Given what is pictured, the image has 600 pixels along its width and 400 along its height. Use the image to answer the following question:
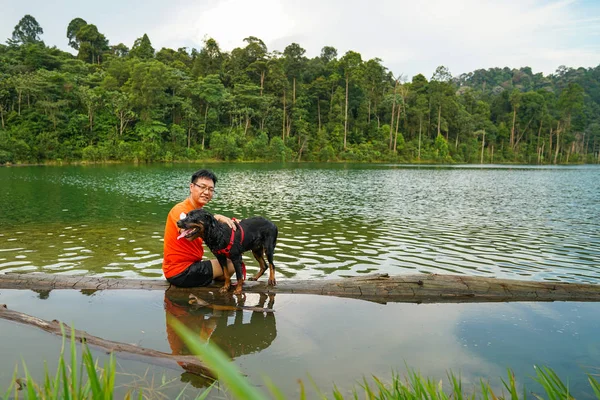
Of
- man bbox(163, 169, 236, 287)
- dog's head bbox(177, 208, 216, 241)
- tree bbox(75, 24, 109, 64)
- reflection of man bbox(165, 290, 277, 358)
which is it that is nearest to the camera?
reflection of man bbox(165, 290, 277, 358)

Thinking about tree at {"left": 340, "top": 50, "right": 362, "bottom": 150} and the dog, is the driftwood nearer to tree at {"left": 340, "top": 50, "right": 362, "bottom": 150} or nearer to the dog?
the dog

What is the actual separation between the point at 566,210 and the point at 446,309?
13649 mm

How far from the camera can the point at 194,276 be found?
5051 mm

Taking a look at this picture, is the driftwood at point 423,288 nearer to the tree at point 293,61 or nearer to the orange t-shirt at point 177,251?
the orange t-shirt at point 177,251

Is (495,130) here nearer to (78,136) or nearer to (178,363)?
(78,136)

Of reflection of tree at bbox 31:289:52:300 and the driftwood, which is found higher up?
the driftwood

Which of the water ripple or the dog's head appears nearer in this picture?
the dog's head

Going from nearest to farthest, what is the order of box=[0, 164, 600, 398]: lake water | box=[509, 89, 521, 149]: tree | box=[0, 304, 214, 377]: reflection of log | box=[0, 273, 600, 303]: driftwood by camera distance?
1. box=[0, 304, 214, 377]: reflection of log
2. box=[0, 164, 600, 398]: lake water
3. box=[0, 273, 600, 303]: driftwood
4. box=[509, 89, 521, 149]: tree

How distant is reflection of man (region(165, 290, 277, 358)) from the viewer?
3975mm

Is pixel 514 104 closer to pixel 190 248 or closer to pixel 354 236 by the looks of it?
pixel 354 236

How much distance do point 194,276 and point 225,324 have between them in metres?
0.90

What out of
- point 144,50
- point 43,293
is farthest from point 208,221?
point 144,50

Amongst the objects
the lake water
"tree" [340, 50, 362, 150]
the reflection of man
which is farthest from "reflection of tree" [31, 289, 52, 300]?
"tree" [340, 50, 362, 150]

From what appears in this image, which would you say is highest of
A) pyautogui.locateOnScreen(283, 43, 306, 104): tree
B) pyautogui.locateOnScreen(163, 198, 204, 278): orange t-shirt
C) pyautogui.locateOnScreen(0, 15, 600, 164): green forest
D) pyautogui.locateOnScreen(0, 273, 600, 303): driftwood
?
pyautogui.locateOnScreen(283, 43, 306, 104): tree
